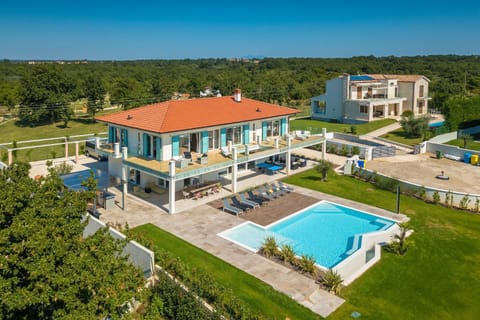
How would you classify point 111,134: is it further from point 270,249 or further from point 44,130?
point 44,130

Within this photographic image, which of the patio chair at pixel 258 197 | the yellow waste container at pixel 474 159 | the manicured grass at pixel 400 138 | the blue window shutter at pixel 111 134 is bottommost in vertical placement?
the patio chair at pixel 258 197

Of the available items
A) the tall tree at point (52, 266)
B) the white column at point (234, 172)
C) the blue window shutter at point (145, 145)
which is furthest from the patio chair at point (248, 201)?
the tall tree at point (52, 266)

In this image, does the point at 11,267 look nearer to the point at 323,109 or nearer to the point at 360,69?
the point at 323,109

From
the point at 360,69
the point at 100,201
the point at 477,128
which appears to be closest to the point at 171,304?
the point at 100,201

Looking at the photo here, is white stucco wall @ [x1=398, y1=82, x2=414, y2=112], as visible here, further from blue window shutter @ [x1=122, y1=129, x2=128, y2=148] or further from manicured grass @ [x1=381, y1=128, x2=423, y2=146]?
blue window shutter @ [x1=122, y1=129, x2=128, y2=148]

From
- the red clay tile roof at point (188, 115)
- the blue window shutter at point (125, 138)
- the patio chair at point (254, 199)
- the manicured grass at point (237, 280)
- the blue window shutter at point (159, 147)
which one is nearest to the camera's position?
the manicured grass at point (237, 280)

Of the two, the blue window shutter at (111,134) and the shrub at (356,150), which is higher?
the blue window shutter at (111,134)

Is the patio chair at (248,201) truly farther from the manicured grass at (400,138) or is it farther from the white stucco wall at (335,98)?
the white stucco wall at (335,98)
